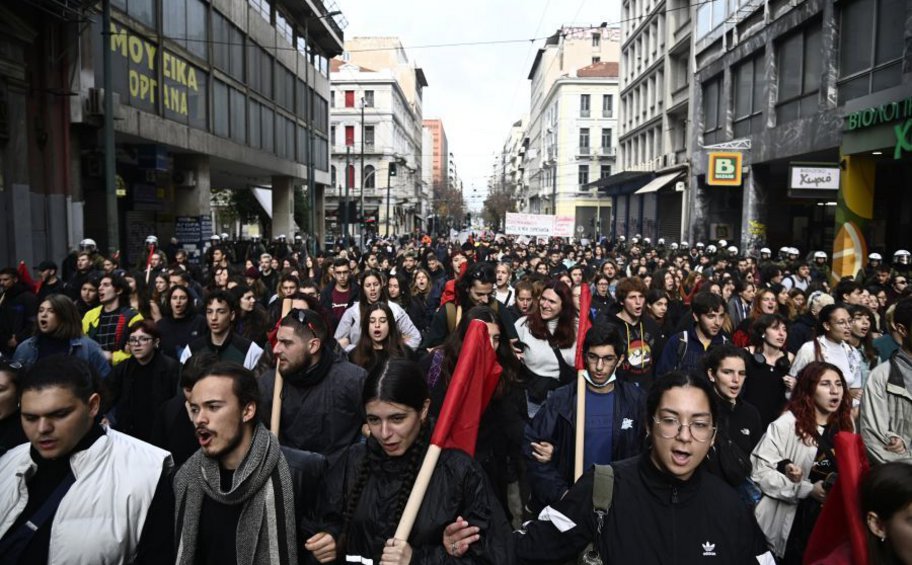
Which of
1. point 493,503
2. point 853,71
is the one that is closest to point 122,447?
point 493,503

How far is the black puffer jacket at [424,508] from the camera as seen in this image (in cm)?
265

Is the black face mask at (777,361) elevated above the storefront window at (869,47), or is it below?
below

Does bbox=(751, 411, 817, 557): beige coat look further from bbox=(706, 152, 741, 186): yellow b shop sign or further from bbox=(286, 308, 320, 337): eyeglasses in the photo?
bbox=(706, 152, 741, 186): yellow b shop sign

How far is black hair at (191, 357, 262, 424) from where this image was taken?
9.64 feet

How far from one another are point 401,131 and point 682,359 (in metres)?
81.7

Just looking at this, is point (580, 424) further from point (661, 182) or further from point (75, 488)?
point (661, 182)

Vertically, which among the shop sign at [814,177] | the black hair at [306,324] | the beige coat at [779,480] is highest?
the shop sign at [814,177]

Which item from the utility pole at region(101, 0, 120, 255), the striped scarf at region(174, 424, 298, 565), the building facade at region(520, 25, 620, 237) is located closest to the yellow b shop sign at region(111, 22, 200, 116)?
the utility pole at region(101, 0, 120, 255)

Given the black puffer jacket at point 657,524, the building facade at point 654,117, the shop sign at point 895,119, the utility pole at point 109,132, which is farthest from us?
the building facade at point 654,117

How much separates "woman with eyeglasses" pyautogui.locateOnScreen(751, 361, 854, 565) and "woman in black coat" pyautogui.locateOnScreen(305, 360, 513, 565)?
1.97m

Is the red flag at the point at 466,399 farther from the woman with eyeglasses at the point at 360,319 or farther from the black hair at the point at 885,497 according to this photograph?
the woman with eyeglasses at the point at 360,319

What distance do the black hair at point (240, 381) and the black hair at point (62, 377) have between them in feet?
1.59

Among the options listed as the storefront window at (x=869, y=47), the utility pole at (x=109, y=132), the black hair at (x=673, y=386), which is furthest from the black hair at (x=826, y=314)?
the storefront window at (x=869, y=47)

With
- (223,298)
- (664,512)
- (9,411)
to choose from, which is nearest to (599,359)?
(664,512)
